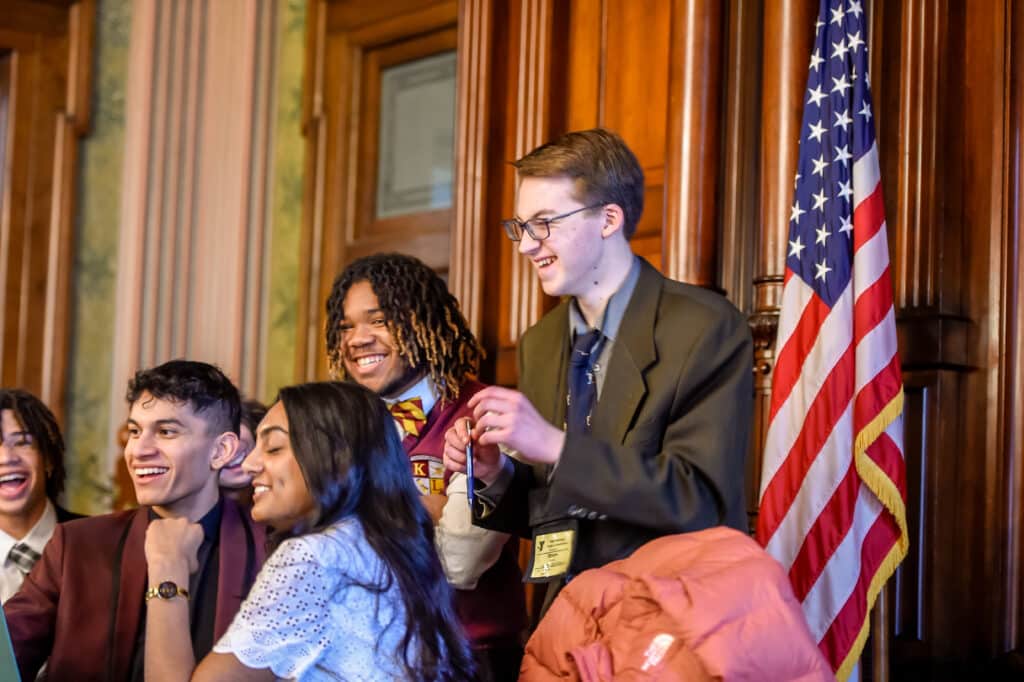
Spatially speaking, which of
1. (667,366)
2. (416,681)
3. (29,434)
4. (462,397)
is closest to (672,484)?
(667,366)

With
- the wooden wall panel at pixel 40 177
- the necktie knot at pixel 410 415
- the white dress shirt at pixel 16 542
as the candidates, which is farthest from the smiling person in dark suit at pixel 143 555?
the wooden wall panel at pixel 40 177

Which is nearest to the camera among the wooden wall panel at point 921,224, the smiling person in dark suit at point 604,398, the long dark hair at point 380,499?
the long dark hair at point 380,499

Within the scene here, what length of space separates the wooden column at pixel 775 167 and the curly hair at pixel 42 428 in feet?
5.70

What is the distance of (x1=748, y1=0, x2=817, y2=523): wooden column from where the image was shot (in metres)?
3.49

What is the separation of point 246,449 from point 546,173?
1051 millimetres

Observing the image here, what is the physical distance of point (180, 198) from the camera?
5.67m

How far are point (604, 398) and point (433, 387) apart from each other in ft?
2.53

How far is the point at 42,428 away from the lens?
11.1 feet

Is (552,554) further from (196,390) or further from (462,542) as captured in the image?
(196,390)

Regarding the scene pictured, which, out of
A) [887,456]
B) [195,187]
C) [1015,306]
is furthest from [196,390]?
[195,187]

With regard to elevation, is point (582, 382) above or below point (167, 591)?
above

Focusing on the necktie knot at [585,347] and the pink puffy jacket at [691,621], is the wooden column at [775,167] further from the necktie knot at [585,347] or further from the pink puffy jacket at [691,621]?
the pink puffy jacket at [691,621]

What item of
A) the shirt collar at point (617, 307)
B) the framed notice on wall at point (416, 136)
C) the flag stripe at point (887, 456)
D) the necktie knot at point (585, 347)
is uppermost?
the framed notice on wall at point (416, 136)

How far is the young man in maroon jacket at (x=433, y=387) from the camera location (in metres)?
2.79
